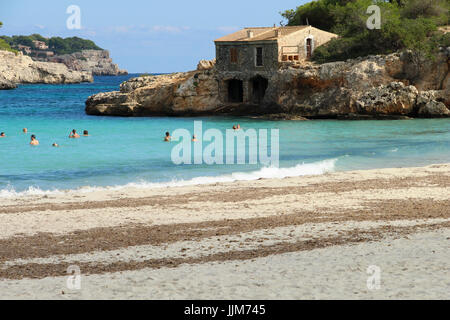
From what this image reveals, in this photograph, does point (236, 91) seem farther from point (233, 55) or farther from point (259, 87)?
point (233, 55)

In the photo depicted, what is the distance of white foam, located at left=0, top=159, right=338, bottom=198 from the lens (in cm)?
1964

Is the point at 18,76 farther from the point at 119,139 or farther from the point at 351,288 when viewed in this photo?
the point at 351,288

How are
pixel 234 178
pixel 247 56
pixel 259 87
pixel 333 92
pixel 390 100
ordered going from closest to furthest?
pixel 234 178
pixel 390 100
pixel 333 92
pixel 247 56
pixel 259 87

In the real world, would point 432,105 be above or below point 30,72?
below

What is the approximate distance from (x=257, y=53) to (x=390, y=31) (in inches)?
386

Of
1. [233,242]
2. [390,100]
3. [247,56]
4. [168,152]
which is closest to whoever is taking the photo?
[233,242]

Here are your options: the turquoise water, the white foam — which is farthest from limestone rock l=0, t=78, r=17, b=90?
the white foam

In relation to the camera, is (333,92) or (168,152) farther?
(333,92)

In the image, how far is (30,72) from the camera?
152500 millimetres

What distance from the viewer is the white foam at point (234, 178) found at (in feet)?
64.4

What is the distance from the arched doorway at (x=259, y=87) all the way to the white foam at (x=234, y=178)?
25618 millimetres

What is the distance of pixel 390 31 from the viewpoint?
45.7 metres

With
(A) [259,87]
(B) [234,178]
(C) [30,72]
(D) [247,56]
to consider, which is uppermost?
(C) [30,72]

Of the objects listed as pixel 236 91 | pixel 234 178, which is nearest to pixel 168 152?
pixel 234 178
